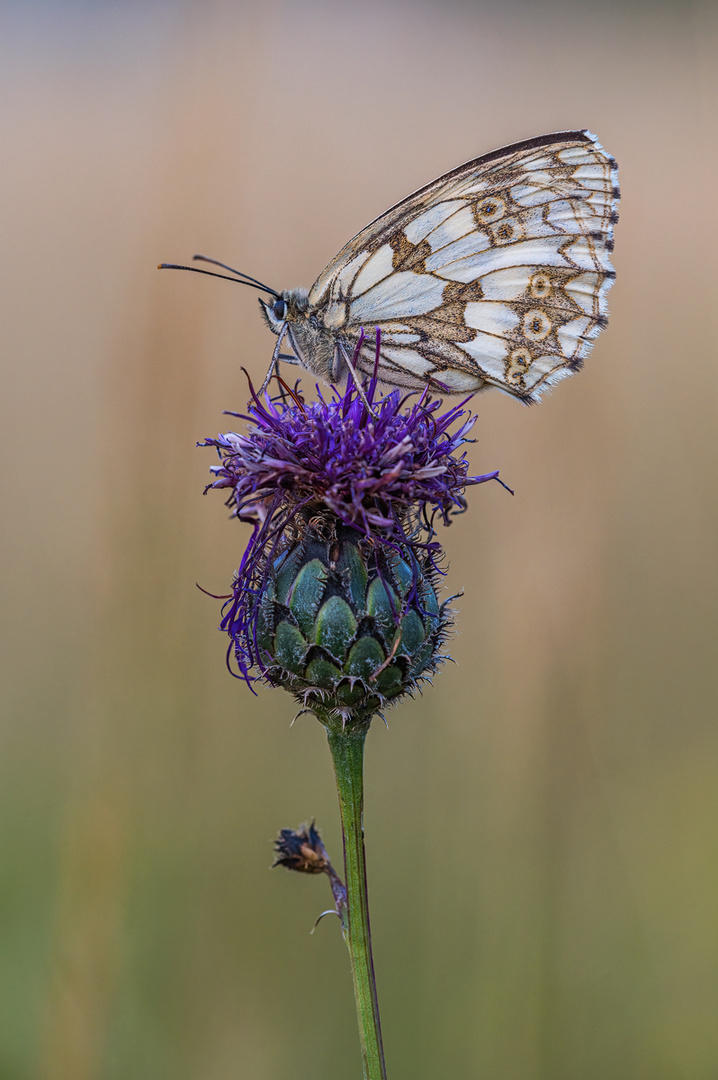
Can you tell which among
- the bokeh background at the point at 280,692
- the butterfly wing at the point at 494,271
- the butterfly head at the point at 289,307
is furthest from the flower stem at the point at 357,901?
the butterfly head at the point at 289,307

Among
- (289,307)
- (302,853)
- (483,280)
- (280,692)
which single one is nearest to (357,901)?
(302,853)

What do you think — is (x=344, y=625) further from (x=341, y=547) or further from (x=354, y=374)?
(x=354, y=374)

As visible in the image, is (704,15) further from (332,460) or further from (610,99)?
(332,460)

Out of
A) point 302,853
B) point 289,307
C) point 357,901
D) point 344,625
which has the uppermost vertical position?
point 289,307

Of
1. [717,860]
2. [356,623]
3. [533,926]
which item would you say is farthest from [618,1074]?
[356,623]

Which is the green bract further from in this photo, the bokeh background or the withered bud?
the bokeh background

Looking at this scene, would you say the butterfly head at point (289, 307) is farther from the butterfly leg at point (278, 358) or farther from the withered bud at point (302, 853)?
the withered bud at point (302, 853)
